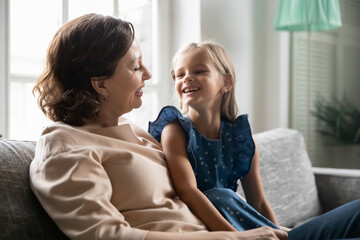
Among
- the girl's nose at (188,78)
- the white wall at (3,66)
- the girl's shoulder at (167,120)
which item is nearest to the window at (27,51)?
the white wall at (3,66)

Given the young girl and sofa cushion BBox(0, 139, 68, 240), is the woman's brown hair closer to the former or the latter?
sofa cushion BBox(0, 139, 68, 240)

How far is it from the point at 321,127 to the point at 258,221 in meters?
2.06

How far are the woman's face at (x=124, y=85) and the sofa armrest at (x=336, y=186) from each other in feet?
4.78

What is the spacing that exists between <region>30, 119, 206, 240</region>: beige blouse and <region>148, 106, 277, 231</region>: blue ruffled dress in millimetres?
133

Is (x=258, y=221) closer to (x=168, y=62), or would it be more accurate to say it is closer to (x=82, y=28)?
(x=82, y=28)

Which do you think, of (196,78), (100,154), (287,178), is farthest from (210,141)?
(287,178)

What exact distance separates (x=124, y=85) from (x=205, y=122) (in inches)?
16.3

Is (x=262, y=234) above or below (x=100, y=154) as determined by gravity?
below

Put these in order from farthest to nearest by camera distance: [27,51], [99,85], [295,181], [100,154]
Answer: [295,181] < [27,51] < [99,85] < [100,154]

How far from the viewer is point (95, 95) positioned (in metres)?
1.23

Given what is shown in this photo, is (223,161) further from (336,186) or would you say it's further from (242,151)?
(336,186)

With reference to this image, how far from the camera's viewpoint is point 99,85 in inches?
48.1

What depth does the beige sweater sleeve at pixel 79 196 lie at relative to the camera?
3.14 feet

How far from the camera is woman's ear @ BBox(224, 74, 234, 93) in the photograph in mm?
1608
